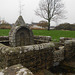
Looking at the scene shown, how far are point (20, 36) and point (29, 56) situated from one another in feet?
9.47

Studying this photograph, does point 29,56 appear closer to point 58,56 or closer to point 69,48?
point 58,56

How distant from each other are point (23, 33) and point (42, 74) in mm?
3326

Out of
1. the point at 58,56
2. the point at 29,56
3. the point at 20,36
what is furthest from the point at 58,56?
the point at 20,36

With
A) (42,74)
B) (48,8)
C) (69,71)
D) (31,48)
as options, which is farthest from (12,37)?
(48,8)

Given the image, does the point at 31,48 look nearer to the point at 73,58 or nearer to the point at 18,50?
the point at 18,50

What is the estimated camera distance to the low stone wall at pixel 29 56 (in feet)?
10.2

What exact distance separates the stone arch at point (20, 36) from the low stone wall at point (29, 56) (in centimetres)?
218

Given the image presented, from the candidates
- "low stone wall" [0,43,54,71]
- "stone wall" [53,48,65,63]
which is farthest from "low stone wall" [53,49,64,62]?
"low stone wall" [0,43,54,71]

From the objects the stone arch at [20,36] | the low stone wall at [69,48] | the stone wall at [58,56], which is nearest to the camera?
the stone wall at [58,56]

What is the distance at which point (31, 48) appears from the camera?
351 centimetres

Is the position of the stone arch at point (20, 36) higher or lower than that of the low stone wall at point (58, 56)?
higher

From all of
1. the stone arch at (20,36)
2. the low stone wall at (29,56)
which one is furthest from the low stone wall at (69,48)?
the stone arch at (20,36)

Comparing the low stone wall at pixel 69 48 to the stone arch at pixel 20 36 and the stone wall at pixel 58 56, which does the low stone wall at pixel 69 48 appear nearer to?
the stone wall at pixel 58 56

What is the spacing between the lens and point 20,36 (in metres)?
6.11
